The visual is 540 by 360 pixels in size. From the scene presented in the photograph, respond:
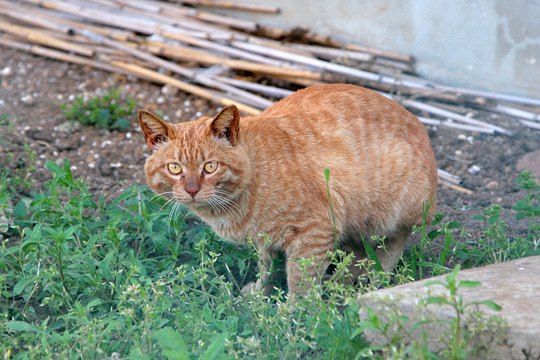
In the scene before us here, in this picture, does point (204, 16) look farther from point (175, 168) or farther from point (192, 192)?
point (192, 192)

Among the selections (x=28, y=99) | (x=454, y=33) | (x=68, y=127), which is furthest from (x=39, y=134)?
(x=454, y=33)

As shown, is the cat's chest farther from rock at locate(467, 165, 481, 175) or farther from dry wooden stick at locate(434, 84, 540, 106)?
dry wooden stick at locate(434, 84, 540, 106)

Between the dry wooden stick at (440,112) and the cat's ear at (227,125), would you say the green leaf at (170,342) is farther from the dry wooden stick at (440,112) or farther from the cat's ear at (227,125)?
the dry wooden stick at (440,112)

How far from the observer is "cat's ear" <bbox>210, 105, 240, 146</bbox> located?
4375mm

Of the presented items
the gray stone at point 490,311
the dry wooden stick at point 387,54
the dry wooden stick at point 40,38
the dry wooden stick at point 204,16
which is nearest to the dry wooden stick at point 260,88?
the dry wooden stick at point 204,16

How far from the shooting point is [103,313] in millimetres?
4355

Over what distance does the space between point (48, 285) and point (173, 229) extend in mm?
988

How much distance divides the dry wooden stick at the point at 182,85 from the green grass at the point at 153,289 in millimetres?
1730

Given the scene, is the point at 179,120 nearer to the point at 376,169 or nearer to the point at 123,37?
the point at 123,37

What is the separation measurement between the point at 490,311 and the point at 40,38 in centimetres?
593

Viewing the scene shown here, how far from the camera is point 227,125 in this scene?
4438 mm

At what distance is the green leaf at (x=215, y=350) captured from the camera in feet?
10.6

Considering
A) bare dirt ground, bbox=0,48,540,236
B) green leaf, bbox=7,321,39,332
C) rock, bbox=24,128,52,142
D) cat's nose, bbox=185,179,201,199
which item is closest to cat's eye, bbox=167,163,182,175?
cat's nose, bbox=185,179,201,199

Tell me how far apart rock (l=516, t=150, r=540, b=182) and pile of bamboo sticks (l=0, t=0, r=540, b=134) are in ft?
1.25
